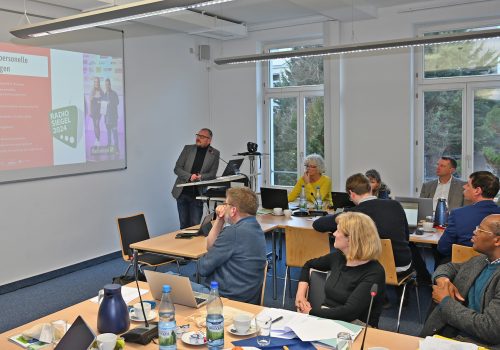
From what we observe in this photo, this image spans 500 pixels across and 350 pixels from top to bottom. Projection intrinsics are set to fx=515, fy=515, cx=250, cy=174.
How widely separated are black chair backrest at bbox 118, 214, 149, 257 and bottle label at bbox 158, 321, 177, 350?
2.92 meters

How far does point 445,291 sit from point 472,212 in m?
1.46

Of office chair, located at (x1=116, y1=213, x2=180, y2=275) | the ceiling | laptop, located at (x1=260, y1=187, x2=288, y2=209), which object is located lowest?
office chair, located at (x1=116, y1=213, x2=180, y2=275)

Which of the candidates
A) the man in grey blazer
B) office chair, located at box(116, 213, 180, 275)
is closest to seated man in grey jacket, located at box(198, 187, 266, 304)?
office chair, located at box(116, 213, 180, 275)

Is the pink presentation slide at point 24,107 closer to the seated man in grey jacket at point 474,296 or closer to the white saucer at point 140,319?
the white saucer at point 140,319

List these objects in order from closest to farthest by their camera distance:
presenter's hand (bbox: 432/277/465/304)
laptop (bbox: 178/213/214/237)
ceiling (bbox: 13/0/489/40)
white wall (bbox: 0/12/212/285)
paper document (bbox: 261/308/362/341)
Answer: paper document (bbox: 261/308/362/341)
presenter's hand (bbox: 432/277/465/304)
laptop (bbox: 178/213/214/237)
white wall (bbox: 0/12/212/285)
ceiling (bbox: 13/0/489/40)

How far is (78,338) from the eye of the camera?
198 centimetres

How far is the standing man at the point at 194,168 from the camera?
6973 mm

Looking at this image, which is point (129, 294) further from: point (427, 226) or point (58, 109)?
point (58, 109)

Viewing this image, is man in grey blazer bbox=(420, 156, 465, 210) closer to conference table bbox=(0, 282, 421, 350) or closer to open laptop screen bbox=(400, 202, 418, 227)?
open laptop screen bbox=(400, 202, 418, 227)

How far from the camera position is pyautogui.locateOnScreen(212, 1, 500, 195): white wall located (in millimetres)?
7031

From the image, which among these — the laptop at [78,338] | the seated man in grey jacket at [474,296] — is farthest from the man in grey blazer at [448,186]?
the laptop at [78,338]

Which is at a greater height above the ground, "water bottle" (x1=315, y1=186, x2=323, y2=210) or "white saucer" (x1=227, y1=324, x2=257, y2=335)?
"water bottle" (x1=315, y1=186, x2=323, y2=210)

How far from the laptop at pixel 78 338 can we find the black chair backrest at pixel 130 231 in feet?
10.2

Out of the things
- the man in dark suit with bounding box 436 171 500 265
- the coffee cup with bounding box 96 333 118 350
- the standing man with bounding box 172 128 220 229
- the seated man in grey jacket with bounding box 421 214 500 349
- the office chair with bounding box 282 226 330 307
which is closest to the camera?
the coffee cup with bounding box 96 333 118 350
